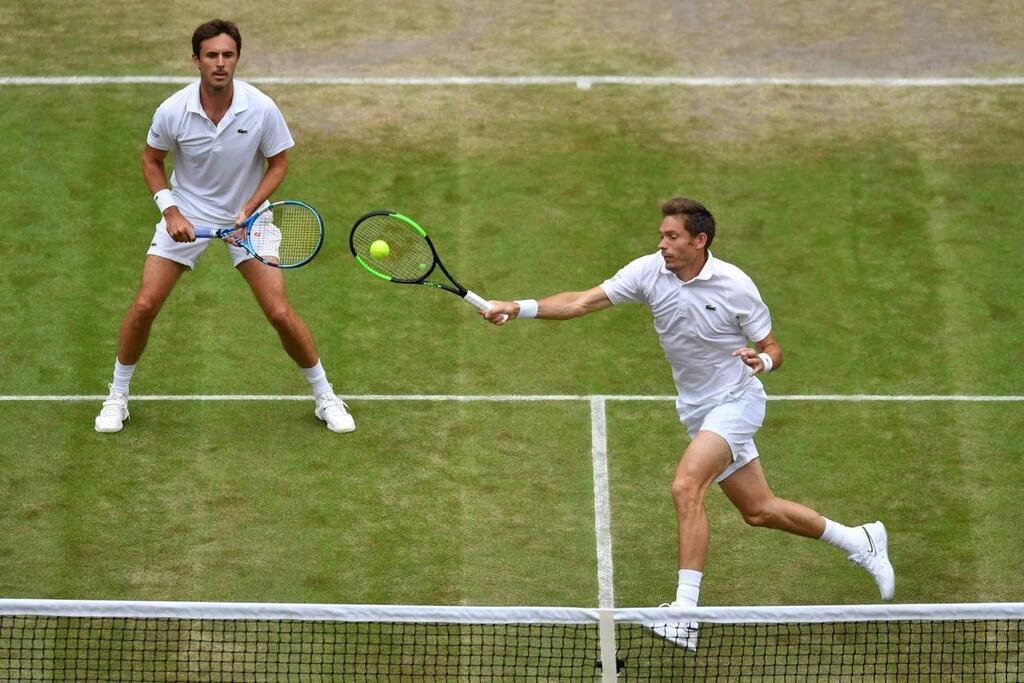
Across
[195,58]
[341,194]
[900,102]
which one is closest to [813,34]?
[900,102]

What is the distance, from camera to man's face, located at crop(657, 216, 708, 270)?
26.1 feet

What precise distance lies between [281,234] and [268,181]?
0.31 m

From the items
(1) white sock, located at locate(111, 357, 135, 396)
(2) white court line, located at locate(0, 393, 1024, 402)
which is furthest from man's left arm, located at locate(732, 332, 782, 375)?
(1) white sock, located at locate(111, 357, 135, 396)

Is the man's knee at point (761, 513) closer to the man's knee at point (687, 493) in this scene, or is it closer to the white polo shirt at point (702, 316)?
the man's knee at point (687, 493)

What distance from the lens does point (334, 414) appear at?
9891 mm

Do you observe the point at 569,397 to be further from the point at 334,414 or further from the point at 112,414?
the point at 112,414

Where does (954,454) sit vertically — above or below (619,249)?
below

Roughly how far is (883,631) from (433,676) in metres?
2.21

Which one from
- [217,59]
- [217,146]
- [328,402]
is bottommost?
[328,402]

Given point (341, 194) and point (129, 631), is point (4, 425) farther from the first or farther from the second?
point (341, 194)

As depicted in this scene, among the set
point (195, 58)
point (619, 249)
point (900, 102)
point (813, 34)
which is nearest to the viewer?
point (195, 58)

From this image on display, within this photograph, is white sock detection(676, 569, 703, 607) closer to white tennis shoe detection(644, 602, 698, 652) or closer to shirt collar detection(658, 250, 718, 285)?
white tennis shoe detection(644, 602, 698, 652)

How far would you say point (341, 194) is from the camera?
483 inches

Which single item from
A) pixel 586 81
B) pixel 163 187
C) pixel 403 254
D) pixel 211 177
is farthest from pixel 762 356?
pixel 586 81
